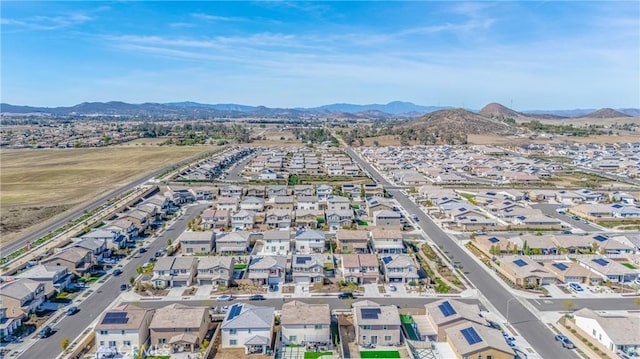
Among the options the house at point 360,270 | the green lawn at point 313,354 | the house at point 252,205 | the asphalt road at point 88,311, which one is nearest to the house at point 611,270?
the house at point 360,270

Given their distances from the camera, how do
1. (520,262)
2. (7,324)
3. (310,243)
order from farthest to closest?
(310,243)
(520,262)
(7,324)

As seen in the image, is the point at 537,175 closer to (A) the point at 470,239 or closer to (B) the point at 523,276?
(A) the point at 470,239

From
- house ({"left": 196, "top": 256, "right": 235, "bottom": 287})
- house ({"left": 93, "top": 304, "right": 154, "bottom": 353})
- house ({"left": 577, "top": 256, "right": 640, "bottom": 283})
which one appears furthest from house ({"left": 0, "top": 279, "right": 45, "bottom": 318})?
house ({"left": 577, "top": 256, "right": 640, "bottom": 283})

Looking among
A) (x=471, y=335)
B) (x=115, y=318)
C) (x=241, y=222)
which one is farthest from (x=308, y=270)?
(x=241, y=222)

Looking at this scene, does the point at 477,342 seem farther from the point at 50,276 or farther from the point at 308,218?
the point at 50,276

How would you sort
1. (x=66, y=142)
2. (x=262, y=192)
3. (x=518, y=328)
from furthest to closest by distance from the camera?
1. (x=66, y=142)
2. (x=262, y=192)
3. (x=518, y=328)

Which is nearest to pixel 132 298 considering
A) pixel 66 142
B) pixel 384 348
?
pixel 384 348

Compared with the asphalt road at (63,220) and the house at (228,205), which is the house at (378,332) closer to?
the house at (228,205)
